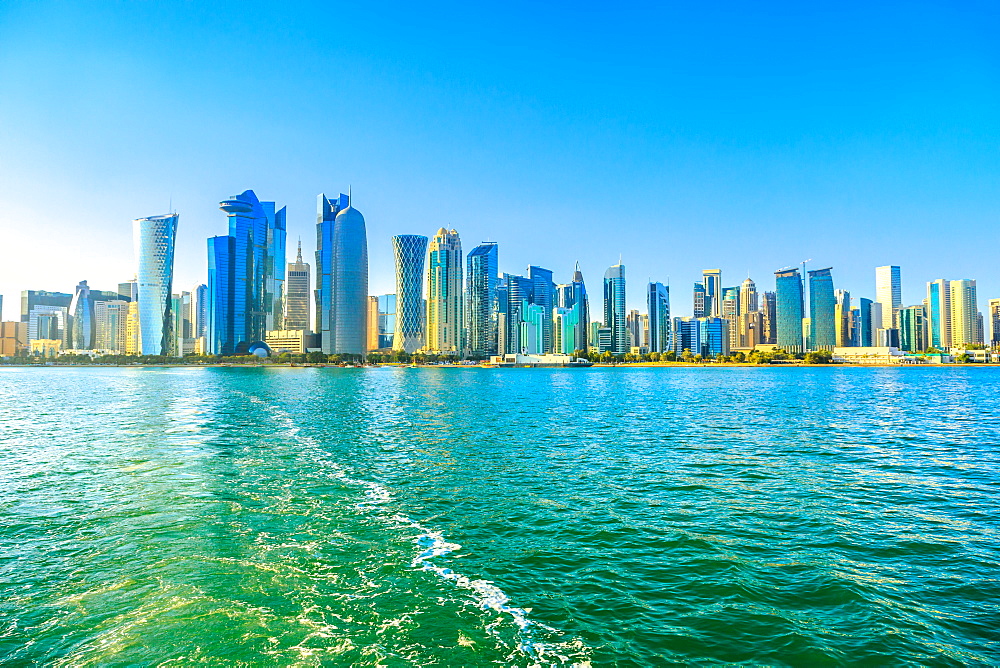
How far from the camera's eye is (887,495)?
2222cm

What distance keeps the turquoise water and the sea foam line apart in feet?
0.27

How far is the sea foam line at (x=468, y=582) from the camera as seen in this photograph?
1052 centimetres

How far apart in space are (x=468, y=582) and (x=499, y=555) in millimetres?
2036

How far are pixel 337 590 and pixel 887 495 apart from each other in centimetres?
2112

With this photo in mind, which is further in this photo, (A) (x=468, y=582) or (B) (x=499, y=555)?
(B) (x=499, y=555)

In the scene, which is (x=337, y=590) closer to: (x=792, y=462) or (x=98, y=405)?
(x=792, y=462)

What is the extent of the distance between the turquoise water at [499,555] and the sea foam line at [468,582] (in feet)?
0.27

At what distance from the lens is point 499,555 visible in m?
15.6

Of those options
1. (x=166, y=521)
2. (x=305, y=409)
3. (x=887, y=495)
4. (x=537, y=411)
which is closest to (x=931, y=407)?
(x=537, y=411)

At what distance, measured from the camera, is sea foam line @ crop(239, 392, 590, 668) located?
10.5 m

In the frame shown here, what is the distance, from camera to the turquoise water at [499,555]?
10.8m

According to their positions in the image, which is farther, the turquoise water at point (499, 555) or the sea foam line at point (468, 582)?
the turquoise water at point (499, 555)

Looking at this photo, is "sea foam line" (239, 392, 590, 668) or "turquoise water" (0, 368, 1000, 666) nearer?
"sea foam line" (239, 392, 590, 668)

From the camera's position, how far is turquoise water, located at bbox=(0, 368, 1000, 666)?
35.5 feet
